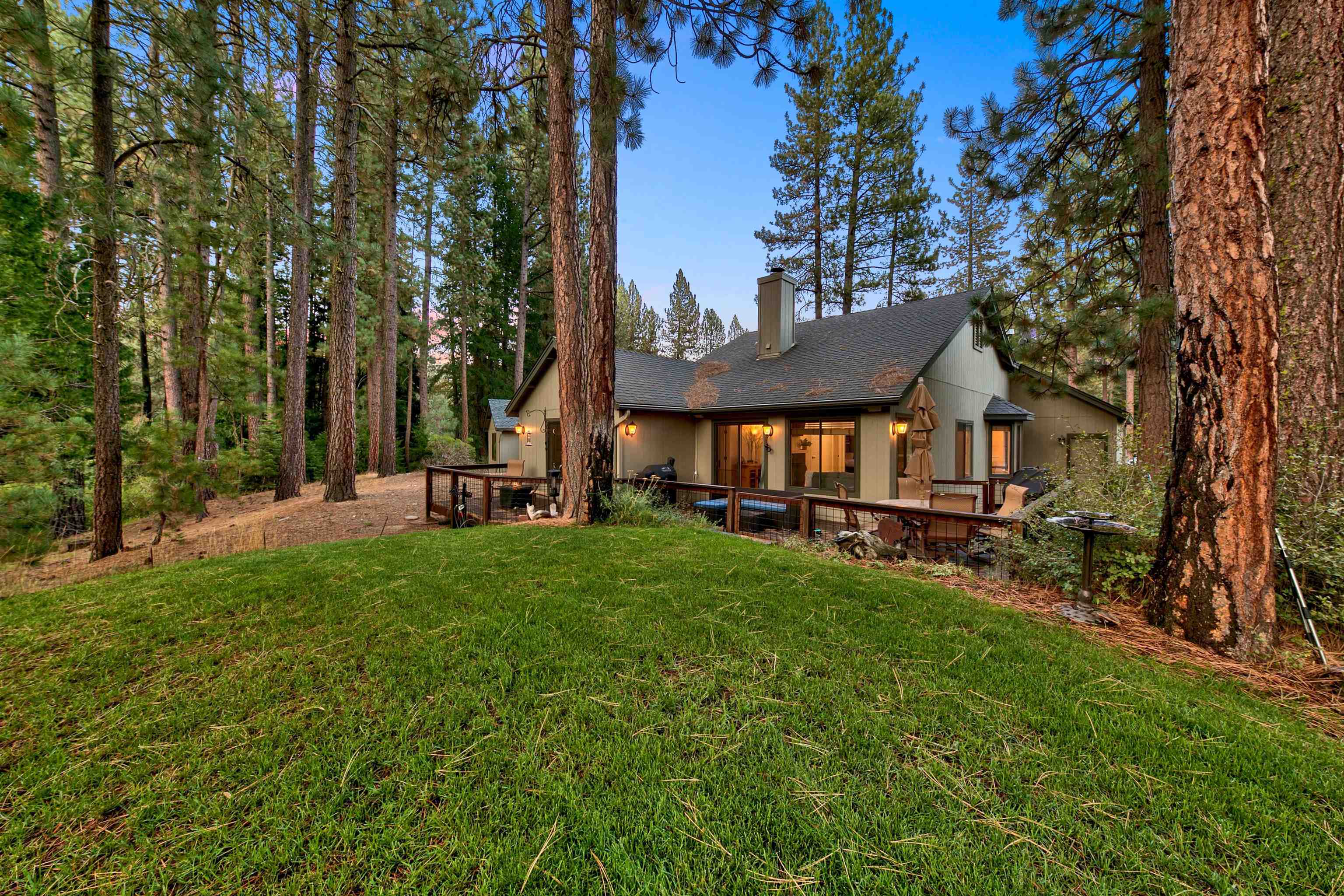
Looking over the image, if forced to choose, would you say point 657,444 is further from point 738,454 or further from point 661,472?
point 738,454

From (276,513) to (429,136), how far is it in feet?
22.9

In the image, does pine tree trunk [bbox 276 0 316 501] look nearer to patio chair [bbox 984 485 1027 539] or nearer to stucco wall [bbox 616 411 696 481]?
stucco wall [bbox 616 411 696 481]

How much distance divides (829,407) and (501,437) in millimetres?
15800

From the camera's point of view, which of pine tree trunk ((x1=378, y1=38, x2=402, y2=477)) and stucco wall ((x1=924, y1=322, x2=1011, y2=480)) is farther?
pine tree trunk ((x1=378, y1=38, x2=402, y2=477))

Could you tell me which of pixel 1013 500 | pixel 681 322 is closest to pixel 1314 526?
pixel 1013 500

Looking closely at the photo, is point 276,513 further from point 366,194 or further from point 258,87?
point 366,194

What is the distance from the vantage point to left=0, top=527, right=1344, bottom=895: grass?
1.17 m

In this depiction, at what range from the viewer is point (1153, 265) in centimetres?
576

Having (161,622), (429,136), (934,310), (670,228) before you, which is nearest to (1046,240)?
(934,310)

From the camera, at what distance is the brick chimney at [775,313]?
1218 cm

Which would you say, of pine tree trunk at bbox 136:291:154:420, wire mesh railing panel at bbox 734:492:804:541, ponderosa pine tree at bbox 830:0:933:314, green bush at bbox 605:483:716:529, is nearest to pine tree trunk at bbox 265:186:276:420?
pine tree trunk at bbox 136:291:154:420

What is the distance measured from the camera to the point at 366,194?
15773 millimetres

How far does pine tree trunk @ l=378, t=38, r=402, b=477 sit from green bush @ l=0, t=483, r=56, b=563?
9406 millimetres

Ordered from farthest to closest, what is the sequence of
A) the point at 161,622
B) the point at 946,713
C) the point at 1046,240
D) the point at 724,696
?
the point at 1046,240, the point at 161,622, the point at 724,696, the point at 946,713
